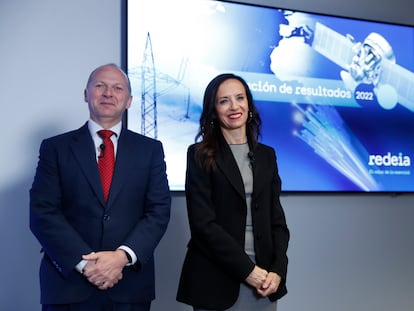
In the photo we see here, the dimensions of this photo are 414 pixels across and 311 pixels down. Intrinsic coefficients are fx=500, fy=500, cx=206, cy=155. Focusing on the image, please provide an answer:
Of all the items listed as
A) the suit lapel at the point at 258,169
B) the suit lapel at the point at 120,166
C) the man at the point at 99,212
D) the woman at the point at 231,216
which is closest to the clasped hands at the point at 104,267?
the man at the point at 99,212

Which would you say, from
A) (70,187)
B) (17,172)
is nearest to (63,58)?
(17,172)

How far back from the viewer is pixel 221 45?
122 inches

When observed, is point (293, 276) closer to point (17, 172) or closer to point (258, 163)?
point (258, 163)

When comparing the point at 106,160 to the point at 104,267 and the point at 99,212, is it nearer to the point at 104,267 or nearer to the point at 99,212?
the point at 99,212

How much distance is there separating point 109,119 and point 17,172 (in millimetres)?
980

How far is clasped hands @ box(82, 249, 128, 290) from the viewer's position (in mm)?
1793

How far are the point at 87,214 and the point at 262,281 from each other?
72cm

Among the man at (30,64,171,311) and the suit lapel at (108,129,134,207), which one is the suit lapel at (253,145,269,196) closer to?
the man at (30,64,171,311)

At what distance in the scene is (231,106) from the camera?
2074 mm

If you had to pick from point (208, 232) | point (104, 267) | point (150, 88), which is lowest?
point (104, 267)

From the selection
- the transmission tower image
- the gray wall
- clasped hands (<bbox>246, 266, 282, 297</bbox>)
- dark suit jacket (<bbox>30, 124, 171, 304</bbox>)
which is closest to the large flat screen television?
the transmission tower image

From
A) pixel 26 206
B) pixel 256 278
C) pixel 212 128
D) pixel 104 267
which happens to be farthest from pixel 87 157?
pixel 26 206

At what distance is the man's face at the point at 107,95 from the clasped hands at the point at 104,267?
0.54m

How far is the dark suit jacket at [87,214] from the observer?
6.02 ft
